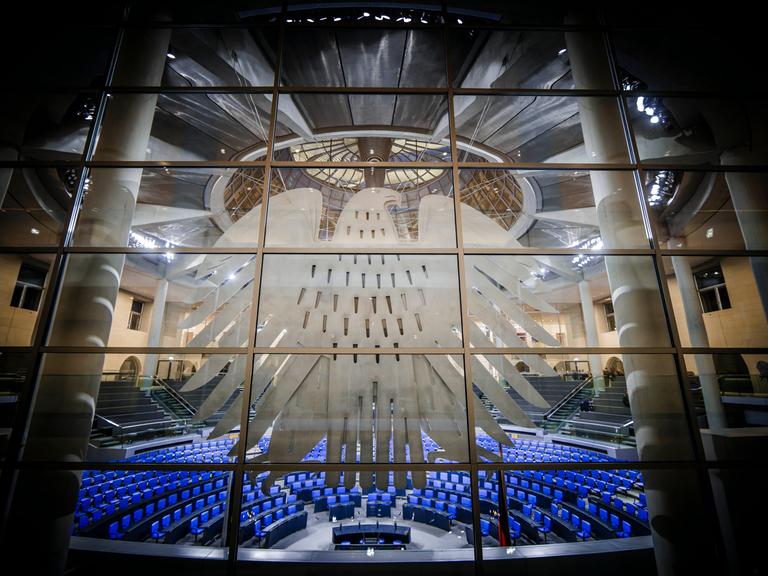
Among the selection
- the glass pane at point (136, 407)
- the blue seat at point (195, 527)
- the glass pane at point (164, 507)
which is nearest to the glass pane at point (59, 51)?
the glass pane at point (136, 407)

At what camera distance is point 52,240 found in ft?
11.8

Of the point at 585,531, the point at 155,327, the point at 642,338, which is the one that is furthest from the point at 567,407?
the point at 585,531

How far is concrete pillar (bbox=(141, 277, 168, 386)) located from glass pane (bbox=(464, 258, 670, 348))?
323 cm

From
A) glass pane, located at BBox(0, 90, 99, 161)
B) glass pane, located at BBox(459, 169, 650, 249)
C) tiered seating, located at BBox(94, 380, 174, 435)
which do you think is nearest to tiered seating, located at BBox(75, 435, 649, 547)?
tiered seating, located at BBox(94, 380, 174, 435)

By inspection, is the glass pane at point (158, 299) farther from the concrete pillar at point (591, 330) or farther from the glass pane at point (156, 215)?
the concrete pillar at point (591, 330)

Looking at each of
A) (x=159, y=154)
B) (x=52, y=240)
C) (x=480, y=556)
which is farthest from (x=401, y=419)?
(x=159, y=154)

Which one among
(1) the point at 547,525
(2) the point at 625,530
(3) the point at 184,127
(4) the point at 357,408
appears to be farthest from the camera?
(1) the point at 547,525

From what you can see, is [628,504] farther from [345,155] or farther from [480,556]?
[345,155]

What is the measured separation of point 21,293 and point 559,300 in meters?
5.86

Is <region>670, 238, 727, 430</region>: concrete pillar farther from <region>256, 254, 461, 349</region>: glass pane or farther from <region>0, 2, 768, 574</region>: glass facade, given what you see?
<region>256, 254, 461, 349</region>: glass pane

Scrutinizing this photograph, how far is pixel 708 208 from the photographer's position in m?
3.97

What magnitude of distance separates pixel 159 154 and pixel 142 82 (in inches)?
33.6

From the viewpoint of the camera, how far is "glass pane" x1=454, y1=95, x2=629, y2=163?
407 cm

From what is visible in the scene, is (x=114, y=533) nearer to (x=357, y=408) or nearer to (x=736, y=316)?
(x=357, y=408)
